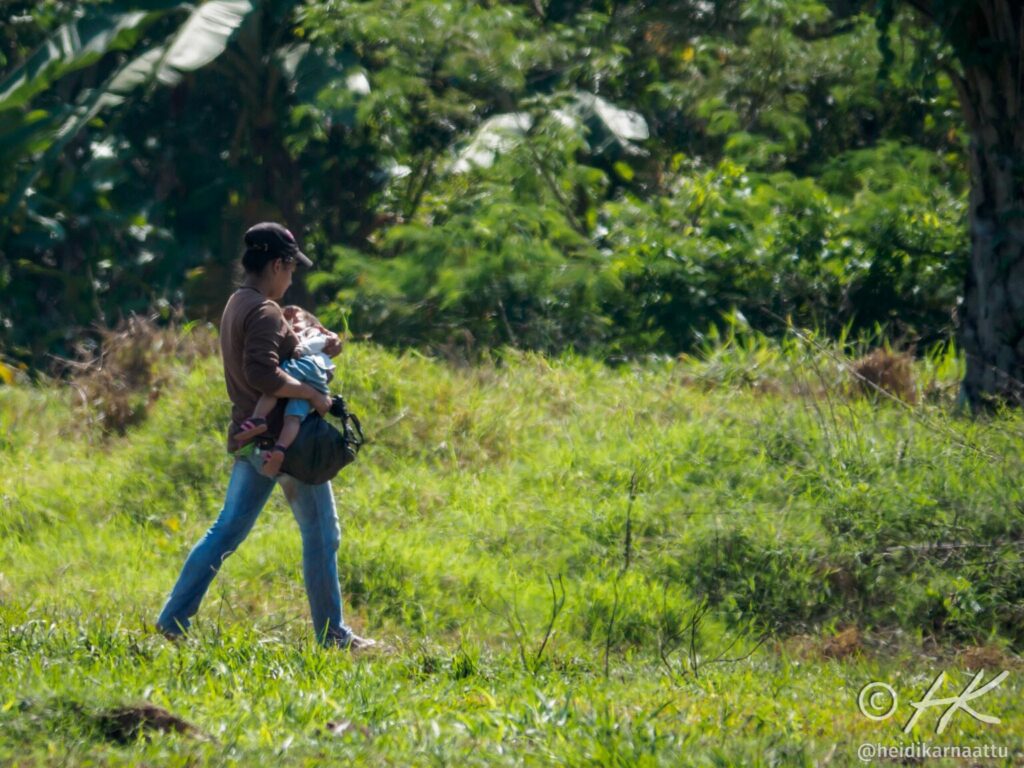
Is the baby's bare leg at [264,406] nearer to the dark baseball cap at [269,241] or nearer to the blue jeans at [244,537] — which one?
the blue jeans at [244,537]

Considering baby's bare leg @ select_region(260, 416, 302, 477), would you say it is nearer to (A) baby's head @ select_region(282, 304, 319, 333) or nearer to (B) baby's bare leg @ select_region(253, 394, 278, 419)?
(B) baby's bare leg @ select_region(253, 394, 278, 419)

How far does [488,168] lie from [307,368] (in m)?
7.92

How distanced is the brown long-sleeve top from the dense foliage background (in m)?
5.62

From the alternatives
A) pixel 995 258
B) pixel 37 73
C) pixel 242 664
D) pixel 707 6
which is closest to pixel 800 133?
pixel 707 6

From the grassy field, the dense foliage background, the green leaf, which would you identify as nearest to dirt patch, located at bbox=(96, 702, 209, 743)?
the grassy field

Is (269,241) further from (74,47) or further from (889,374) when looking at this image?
(74,47)

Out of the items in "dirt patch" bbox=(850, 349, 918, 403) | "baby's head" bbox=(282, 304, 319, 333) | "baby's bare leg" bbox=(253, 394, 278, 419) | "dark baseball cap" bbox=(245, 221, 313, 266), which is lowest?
"dirt patch" bbox=(850, 349, 918, 403)

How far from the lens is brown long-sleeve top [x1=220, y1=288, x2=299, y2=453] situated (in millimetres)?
5727

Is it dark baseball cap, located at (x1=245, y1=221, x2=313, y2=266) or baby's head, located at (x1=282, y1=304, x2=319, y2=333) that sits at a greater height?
dark baseball cap, located at (x1=245, y1=221, x2=313, y2=266)

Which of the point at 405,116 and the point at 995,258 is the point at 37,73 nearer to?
the point at 405,116

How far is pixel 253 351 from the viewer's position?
5727 mm

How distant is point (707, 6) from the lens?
1672 centimetres

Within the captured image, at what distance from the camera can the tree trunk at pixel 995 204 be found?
8.78 meters

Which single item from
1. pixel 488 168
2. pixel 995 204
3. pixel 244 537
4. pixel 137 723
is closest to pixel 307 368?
pixel 244 537
